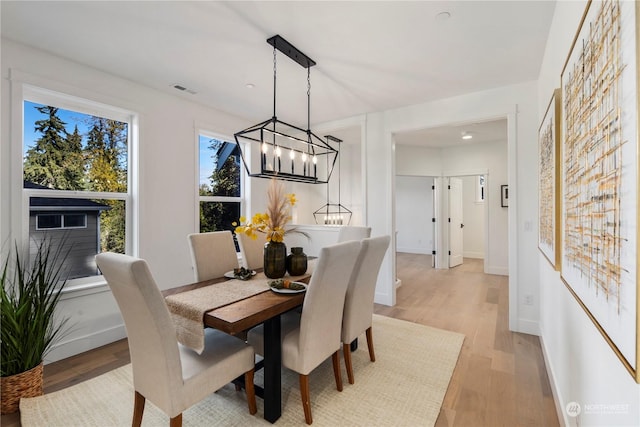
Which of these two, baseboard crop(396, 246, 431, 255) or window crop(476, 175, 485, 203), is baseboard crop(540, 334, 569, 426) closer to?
window crop(476, 175, 485, 203)

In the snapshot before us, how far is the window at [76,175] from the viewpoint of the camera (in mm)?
2551

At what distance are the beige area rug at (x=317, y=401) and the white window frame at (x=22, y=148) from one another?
105 cm

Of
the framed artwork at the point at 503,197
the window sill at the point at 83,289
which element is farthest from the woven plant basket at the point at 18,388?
the framed artwork at the point at 503,197

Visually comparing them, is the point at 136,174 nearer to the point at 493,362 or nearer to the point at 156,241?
the point at 156,241

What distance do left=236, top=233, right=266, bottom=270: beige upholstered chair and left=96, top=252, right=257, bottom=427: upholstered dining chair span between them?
128 centimetres

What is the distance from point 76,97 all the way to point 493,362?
435 centimetres

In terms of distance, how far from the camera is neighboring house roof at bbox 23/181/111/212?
99.4 inches

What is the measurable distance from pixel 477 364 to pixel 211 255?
245cm

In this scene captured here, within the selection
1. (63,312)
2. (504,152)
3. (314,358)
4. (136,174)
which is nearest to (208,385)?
(314,358)

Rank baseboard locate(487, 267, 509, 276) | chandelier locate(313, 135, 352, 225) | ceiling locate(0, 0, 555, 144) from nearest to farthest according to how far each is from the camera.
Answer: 1. ceiling locate(0, 0, 555, 144)
2. baseboard locate(487, 267, 509, 276)
3. chandelier locate(313, 135, 352, 225)

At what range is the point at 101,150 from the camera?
2979mm

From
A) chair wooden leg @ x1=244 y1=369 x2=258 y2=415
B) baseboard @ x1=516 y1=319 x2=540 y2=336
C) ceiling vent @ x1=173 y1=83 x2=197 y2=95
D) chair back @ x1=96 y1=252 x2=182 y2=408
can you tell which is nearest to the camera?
chair back @ x1=96 y1=252 x2=182 y2=408

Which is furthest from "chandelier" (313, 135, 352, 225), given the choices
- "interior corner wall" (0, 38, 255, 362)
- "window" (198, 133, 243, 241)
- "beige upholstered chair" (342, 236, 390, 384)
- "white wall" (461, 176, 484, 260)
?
"beige upholstered chair" (342, 236, 390, 384)

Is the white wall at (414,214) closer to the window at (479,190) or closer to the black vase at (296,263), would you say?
the window at (479,190)
